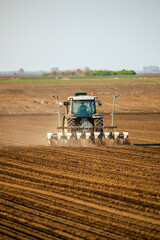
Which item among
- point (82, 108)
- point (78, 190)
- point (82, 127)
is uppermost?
point (82, 108)

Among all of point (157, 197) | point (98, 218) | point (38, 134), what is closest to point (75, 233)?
point (98, 218)

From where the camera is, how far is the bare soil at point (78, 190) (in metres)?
6.14

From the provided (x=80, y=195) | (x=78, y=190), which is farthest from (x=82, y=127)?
(x=80, y=195)

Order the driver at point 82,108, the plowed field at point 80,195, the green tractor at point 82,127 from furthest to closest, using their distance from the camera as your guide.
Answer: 1. the driver at point 82,108
2. the green tractor at point 82,127
3. the plowed field at point 80,195

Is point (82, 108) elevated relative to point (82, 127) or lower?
elevated

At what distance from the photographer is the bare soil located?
6.14 m

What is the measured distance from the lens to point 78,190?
8125 mm

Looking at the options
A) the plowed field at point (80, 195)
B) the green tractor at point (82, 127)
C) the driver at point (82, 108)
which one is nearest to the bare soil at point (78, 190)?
the plowed field at point (80, 195)

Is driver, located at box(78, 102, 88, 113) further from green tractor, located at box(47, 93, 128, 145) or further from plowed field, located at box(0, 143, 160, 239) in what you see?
plowed field, located at box(0, 143, 160, 239)

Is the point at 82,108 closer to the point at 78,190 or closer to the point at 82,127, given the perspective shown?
the point at 82,127

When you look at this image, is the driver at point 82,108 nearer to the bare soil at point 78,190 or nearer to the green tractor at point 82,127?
the green tractor at point 82,127

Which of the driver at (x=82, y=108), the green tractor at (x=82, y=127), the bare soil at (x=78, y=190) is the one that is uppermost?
the driver at (x=82, y=108)

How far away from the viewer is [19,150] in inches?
512

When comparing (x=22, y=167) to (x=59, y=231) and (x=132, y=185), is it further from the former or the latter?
(x=59, y=231)
